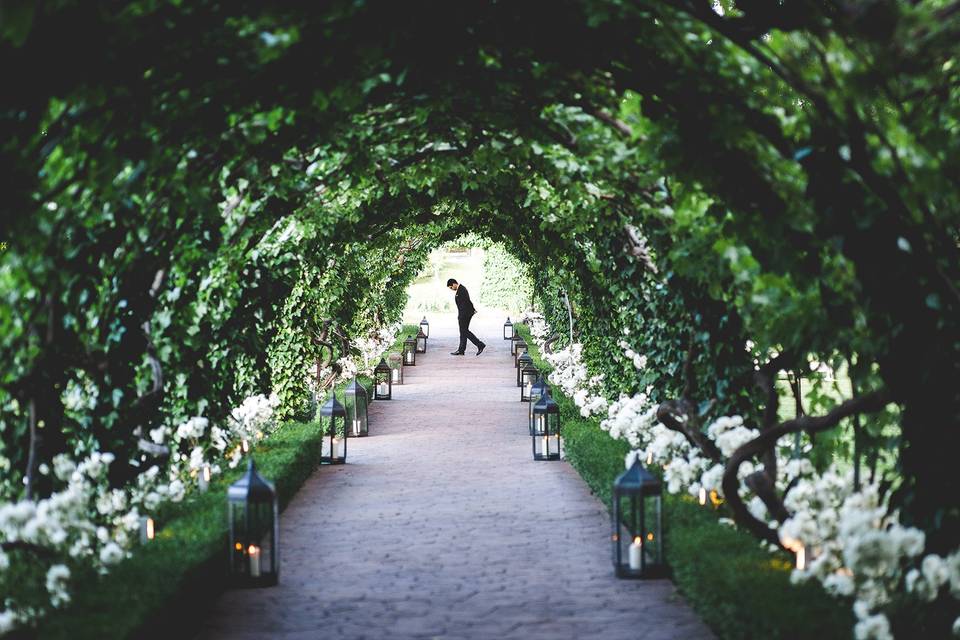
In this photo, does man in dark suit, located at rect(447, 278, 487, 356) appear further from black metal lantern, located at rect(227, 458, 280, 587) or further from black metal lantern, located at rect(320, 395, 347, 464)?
black metal lantern, located at rect(227, 458, 280, 587)

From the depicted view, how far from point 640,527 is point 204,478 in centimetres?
336

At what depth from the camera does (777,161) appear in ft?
16.4

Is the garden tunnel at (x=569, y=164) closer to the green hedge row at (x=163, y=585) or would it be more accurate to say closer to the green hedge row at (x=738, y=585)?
the green hedge row at (x=738, y=585)

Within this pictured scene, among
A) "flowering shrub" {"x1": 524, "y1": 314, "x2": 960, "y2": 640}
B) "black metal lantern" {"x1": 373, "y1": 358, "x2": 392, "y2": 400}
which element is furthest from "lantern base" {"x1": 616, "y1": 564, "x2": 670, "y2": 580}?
"black metal lantern" {"x1": 373, "y1": 358, "x2": 392, "y2": 400}

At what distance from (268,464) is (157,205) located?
12.7ft

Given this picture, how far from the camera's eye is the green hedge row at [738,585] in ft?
15.9

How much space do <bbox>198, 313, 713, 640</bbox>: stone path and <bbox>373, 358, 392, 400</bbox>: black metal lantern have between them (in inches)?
173

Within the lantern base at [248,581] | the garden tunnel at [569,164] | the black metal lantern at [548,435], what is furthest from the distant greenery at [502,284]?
the lantern base at [248,581]

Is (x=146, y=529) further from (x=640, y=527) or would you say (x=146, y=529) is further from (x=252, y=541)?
(x=640, y=527)

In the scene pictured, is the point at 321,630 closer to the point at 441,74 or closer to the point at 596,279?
the point at 441,74

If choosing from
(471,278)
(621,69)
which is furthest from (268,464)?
(471,278)

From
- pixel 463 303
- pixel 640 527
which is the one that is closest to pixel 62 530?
pixel 640 527

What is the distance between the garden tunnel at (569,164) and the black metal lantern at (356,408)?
503 cm

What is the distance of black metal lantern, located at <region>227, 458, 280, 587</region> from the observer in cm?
675
